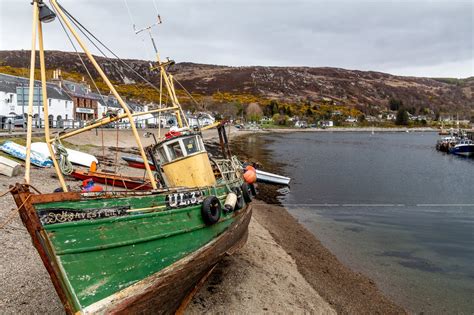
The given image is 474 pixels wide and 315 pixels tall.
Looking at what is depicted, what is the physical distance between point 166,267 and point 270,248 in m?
7.10

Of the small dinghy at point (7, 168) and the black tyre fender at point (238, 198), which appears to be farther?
the small dinghy at point (7, 168)

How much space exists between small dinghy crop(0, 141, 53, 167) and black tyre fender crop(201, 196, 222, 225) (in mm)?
16803

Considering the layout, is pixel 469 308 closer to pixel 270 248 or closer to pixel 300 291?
pixel 300 291

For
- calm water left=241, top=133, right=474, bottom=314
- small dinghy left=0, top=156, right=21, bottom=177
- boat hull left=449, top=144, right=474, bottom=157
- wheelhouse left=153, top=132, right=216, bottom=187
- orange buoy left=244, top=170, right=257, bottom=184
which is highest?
wheelhouse left=153, top=132, right=216, bottom=187

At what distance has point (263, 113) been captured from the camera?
579 ft

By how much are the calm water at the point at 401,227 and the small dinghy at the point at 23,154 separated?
1491 cm

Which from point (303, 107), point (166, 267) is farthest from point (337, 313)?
point (303, 107)

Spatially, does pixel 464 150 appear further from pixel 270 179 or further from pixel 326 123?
pixel 326 123

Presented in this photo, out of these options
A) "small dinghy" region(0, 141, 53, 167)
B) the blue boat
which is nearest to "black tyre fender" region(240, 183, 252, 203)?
"small dinghy" region(0, 141, 53, 167)

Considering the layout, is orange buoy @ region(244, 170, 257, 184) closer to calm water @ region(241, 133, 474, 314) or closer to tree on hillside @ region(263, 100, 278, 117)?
calm water @ region(241, 133, 474, 314)

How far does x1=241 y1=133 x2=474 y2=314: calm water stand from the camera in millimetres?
12570

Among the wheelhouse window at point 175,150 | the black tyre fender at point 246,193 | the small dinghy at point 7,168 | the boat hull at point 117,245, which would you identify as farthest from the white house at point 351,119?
the boat hull at point 117,245

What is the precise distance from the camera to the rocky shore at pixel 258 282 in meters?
8.87

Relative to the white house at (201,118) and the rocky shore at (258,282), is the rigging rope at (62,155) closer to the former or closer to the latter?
the rocky shore at (258,282)
